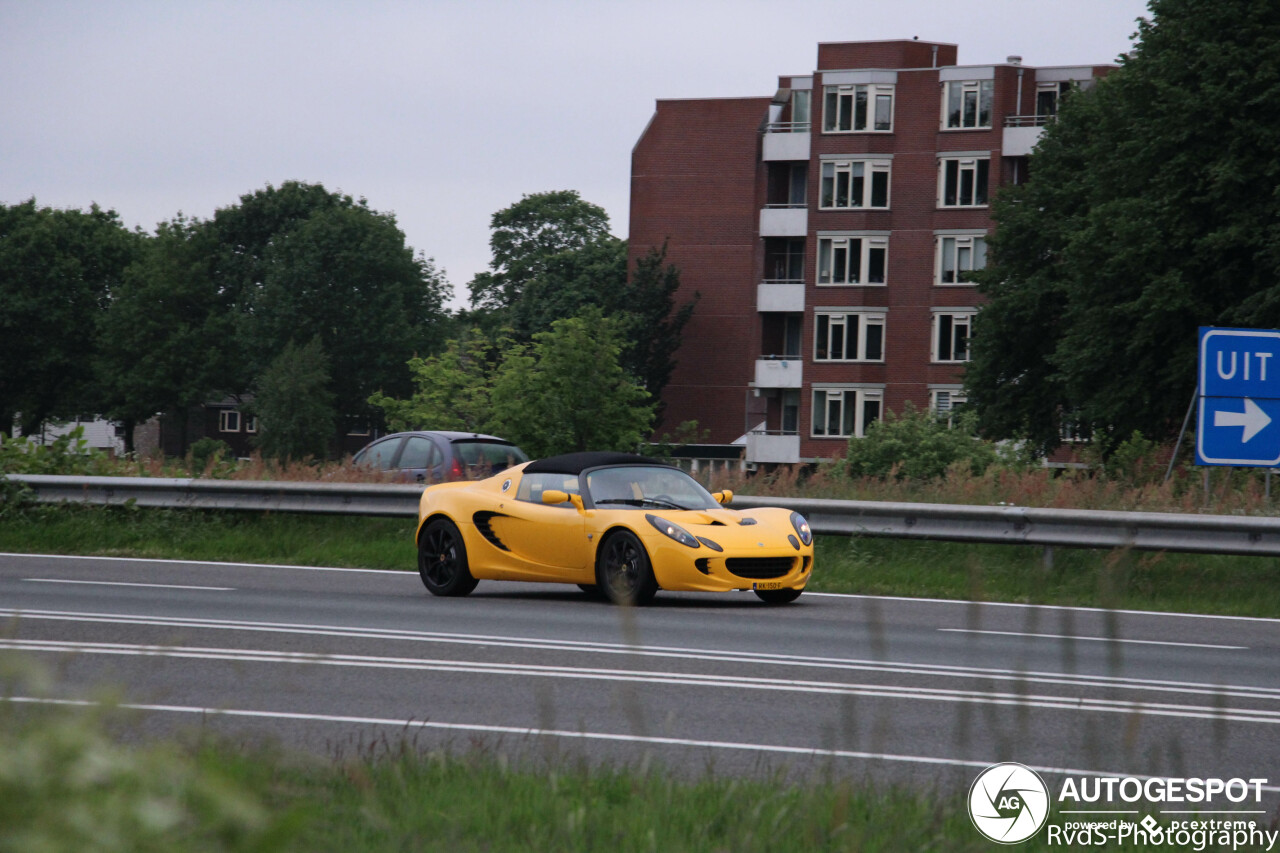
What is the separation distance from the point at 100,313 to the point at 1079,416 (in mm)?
56149

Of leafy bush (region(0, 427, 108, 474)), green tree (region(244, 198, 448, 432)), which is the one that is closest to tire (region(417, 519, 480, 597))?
leafy bush (region(0, 427, 108, 474))

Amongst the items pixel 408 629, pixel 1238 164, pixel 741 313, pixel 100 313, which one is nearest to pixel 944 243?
pixel 741 313

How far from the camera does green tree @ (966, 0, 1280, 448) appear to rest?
1383 inches

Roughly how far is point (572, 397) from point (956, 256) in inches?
1328

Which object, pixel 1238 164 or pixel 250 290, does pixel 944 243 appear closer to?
pixel 1238 164

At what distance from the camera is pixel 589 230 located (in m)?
90.6

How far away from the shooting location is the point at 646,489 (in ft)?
45.9

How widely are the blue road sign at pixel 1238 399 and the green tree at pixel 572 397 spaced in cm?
1408

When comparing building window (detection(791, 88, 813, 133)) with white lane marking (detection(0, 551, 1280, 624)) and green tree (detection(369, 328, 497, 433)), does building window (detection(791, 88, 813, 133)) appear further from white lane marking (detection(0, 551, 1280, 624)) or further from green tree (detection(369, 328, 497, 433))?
white lane marking (detection(0, 551, 1280, 624))

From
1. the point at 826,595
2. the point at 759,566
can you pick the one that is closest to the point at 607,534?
the point at 759,566

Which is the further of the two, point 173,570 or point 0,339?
point 0,339

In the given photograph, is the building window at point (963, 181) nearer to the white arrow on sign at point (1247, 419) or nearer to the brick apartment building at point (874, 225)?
the brick apartment building at point (874, 225)

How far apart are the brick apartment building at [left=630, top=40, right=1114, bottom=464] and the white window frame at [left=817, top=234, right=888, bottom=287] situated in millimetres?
58
